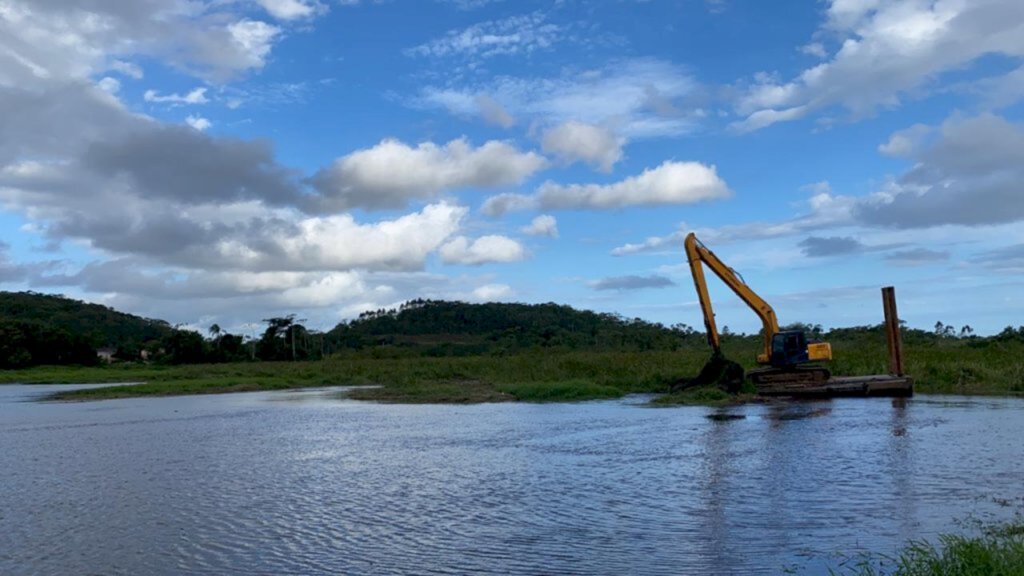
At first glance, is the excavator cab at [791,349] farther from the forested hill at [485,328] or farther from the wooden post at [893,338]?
the forested hill at [485,328]

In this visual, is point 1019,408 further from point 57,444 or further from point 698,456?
point 57,444

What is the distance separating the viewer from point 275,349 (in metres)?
103

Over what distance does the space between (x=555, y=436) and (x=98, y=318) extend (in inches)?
5670

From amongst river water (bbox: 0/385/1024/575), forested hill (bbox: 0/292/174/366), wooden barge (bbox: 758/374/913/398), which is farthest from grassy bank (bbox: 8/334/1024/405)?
forested hill (bbox: 0/292/174/366)

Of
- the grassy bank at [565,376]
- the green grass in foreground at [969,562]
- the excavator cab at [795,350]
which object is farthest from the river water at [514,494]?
the grassy bank at [565,376]

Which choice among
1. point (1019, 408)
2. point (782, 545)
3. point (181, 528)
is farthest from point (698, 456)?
point (1019, 408)

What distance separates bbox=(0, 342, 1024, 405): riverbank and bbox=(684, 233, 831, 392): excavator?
7.01 ft

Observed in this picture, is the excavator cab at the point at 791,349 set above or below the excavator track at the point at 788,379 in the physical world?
above

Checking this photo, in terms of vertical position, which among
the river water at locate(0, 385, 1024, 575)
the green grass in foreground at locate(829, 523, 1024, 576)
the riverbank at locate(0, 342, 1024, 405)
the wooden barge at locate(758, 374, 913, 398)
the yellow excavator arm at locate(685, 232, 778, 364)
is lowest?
the river water at locate(0, 385, 1024, 575)

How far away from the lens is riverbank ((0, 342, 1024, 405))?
36969 mm

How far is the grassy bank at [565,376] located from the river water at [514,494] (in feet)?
36.0

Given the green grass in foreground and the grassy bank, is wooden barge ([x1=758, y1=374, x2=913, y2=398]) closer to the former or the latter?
the grassy bank

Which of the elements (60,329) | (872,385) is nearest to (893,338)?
(872,385)

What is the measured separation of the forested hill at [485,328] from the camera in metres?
99.4
